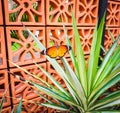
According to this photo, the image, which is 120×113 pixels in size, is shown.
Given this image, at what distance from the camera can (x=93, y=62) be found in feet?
2.98

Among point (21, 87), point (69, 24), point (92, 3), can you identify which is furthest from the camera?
point (92, 3)

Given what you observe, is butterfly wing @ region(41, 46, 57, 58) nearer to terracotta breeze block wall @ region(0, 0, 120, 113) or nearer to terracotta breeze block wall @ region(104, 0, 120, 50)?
terracotta breeze block wall @ region(0, 0, 120, 113)

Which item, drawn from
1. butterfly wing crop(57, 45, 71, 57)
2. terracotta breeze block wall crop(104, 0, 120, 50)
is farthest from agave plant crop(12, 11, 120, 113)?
terracotta breeze block wall crop(104, 0, 120, 50)

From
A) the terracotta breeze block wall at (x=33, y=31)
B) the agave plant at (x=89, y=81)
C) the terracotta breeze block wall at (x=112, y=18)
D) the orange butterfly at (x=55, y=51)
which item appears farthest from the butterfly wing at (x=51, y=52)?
the terracotta breeze block wall at (x=112, y=18)

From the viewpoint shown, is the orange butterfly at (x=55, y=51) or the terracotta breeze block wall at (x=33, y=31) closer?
the orange butterfly at (x=55, y=51)

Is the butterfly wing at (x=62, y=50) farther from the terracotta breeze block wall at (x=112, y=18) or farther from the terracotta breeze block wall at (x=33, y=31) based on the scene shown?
the terracotta breeze block wall at (x=112, y=18)

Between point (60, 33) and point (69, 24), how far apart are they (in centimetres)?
10

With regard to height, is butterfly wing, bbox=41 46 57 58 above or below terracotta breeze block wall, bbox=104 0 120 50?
Answer: below

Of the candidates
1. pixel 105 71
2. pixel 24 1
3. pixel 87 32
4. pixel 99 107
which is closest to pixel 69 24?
pixel 87 32

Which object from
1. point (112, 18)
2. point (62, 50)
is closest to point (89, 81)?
point (62, 50)

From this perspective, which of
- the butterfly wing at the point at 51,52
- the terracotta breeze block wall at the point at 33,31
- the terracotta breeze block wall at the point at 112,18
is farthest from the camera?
the terracotta breeze block wall at the point at 112,18

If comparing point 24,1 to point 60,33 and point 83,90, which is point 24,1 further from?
point 83,90

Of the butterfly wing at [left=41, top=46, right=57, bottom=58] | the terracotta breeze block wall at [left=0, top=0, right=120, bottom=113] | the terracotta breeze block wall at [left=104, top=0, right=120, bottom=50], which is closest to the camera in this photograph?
the butterfly wing at [left=41, top=46, right=57, bottom=58]

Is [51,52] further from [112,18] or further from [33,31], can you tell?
[112,18]
